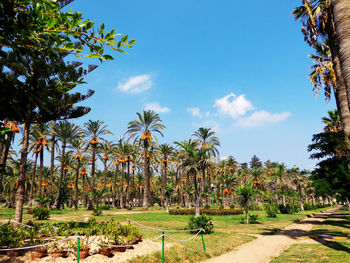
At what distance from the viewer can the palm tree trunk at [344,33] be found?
777cm

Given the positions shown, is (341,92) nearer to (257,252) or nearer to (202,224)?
(257,252)

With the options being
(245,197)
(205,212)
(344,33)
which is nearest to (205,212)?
(205,212)

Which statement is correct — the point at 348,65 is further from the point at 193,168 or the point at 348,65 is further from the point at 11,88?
the point at 193,168

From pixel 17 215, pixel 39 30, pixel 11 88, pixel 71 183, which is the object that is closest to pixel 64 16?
pixel 39 30

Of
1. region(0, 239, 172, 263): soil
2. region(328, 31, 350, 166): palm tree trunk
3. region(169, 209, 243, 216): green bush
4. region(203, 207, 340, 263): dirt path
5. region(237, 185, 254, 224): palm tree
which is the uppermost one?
region(328, 31, 350, 166): palm tree trunk

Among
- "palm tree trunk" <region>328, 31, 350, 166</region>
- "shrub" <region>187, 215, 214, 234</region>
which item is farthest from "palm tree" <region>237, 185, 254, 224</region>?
"palm tree trunk" <region>328, 31, 350, 166</region>

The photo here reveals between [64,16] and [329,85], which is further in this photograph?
[329,85]

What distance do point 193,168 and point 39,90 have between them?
73.1ft

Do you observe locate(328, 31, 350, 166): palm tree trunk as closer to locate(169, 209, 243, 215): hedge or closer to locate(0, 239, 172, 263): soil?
locate(0, 239, 172, 263): soil

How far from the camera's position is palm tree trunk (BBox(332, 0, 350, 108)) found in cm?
777

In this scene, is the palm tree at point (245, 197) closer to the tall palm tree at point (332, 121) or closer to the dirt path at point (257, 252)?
the dirt path at point (257, 252)

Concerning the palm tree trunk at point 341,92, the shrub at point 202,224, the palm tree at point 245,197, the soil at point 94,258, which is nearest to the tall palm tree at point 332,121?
the palm tree at point 245,197

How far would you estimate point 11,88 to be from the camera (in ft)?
13.5

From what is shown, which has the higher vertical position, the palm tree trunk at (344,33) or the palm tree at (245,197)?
the palm tree trunk at (344,33)
